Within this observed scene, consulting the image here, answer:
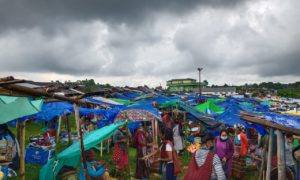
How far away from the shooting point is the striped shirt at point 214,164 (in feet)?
17.3

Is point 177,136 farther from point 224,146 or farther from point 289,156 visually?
point 289,156

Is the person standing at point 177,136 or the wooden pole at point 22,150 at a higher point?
the wooden pole at point 22,150

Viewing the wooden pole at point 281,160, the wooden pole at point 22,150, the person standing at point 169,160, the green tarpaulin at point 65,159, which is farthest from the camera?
the person standing at point 169,160

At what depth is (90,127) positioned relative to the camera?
16.0 metres

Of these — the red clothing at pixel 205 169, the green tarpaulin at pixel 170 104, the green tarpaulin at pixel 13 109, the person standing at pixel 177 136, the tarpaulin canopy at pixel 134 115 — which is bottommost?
the person standing at pixel 177 136

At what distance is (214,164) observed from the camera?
5.31m

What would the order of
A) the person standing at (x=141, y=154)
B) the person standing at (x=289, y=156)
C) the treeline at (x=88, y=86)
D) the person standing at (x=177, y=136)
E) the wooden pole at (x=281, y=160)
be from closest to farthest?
the wooden pole at (x=281, y=160)
the person standing at (x=289, y=156)
the person standing at (x=141, y=154)
the person standing at (x=177, y=136)
the treeline at (x=88, y=86)

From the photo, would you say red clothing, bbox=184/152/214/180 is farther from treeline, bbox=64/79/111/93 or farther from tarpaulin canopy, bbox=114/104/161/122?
treeline, bbox=64/79/111/93

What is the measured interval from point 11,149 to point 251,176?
7.99m

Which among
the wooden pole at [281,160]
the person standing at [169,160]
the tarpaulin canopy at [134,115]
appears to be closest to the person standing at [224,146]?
the person standing at [169,160]

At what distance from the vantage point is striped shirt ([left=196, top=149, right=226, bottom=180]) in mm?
5281

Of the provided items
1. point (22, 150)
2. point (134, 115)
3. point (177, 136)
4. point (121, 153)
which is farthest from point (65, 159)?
point (177, 136)

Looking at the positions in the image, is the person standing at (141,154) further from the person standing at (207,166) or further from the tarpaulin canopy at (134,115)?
the person standing at (207,166)

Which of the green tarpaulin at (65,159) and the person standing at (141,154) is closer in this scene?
the green tarpaulin at (65,159)
